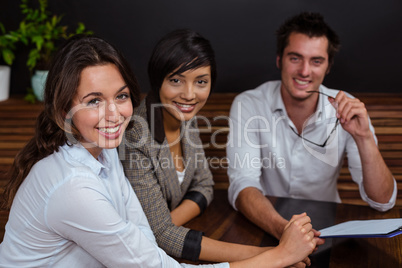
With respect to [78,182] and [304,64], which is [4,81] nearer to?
[304,64]

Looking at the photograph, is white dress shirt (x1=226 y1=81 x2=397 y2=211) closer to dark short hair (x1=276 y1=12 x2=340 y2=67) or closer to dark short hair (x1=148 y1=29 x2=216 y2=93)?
dark short hair (x1=276 y1=12 x2=340 y2=67)

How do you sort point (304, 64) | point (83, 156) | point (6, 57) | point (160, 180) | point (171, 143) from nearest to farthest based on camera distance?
point (83, 156)
point (160, 180)
point (171, 143)
point (304, 64)
point (6, 57)

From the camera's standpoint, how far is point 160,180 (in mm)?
1802

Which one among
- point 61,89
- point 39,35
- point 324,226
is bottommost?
point 324,226

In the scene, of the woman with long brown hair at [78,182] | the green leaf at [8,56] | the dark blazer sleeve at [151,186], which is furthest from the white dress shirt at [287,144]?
the green leaf at [8,56]

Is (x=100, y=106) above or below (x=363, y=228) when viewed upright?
above

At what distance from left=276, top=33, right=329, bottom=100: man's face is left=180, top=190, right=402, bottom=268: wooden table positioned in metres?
0.63

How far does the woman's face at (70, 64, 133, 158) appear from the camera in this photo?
132cm

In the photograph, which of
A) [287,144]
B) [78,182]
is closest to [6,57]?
[287,144]

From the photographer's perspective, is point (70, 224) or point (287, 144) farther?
point (287, 144)

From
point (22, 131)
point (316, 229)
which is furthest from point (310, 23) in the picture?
point (22, 131)

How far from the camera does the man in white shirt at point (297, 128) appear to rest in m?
2.22

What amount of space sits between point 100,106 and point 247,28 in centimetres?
185

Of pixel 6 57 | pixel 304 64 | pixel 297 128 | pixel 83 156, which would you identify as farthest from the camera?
pixel 6 57
